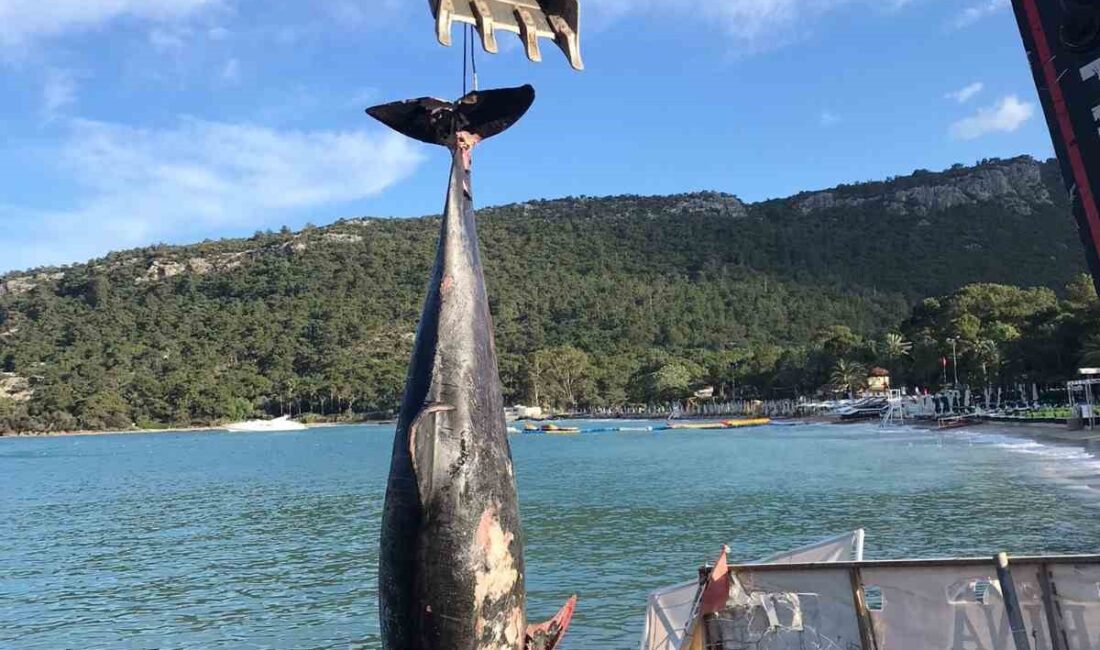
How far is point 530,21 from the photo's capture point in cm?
446

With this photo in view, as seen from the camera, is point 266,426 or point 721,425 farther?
point 266,426

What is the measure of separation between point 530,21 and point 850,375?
13287 centimetres

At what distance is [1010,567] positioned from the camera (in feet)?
20.0

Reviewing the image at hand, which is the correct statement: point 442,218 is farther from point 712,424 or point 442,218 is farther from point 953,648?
point 712,424

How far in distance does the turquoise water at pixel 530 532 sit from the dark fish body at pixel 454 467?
11.3 m

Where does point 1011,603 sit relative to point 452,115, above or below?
below

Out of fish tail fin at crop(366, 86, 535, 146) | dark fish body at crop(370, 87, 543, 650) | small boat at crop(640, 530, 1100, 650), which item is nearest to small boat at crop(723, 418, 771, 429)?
small boat at crop(640, 530, 1100, 650)

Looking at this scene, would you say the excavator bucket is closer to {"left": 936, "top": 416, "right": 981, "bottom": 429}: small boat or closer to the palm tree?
{"left": 936, "top": 416, "right": 981, "bottom": 429}: small boat

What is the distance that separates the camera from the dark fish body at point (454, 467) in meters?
3.71

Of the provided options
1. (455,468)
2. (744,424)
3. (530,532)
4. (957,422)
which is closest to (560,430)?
(744,424)

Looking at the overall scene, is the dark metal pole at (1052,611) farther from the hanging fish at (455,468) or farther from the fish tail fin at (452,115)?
the fish tail fin at (452,115)

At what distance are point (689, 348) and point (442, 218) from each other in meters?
198

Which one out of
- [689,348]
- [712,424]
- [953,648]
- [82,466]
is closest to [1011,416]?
[712,424]

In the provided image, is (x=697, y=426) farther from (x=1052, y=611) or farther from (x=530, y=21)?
(x=530, y=21)
